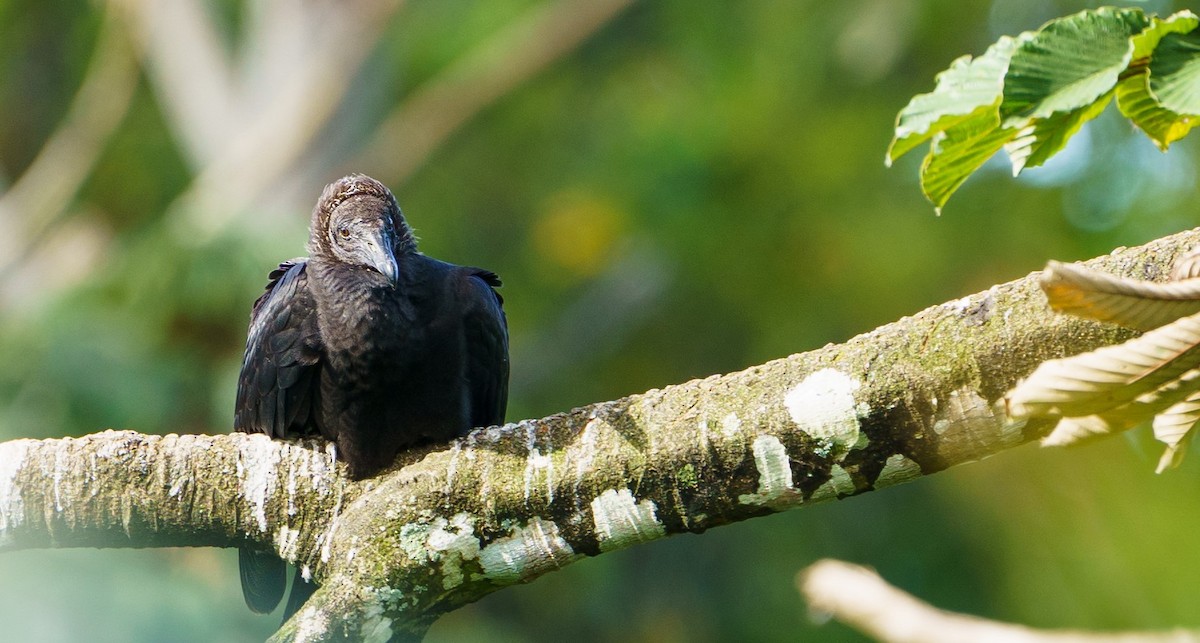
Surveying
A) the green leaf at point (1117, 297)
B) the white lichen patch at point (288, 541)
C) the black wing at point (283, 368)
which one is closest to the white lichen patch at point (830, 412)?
the green leaf at point (1117, 297)

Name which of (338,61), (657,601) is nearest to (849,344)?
(338,61)

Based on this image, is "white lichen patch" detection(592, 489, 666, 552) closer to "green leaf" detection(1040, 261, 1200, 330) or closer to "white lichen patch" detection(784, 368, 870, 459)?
"white lichen patch" detection(784, 368, 870, 459)

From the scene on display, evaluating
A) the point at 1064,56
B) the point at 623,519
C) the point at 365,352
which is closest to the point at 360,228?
the point at 365,352

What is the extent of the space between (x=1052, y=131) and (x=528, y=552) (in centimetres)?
149

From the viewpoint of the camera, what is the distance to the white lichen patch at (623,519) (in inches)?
105

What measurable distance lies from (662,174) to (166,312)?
4.68 metres

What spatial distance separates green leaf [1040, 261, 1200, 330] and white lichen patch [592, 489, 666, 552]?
1056 mm

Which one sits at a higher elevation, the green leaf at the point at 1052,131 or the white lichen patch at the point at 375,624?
the green leaf at the point at 1052,131

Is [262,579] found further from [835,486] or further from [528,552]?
[835,486]

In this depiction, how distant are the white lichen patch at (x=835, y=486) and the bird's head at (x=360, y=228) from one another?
1.49 metres

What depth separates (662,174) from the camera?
1053 cm

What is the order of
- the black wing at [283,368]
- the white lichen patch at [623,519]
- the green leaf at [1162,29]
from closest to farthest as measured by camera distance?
the green leaf at [1162,29] < the white lichen patch at [623,519] < the black wing at [283,368]

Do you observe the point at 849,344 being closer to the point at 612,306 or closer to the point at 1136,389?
the point at 1136,389

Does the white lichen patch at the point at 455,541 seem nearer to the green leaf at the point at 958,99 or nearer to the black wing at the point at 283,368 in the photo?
the black wing at the point at 283,368
